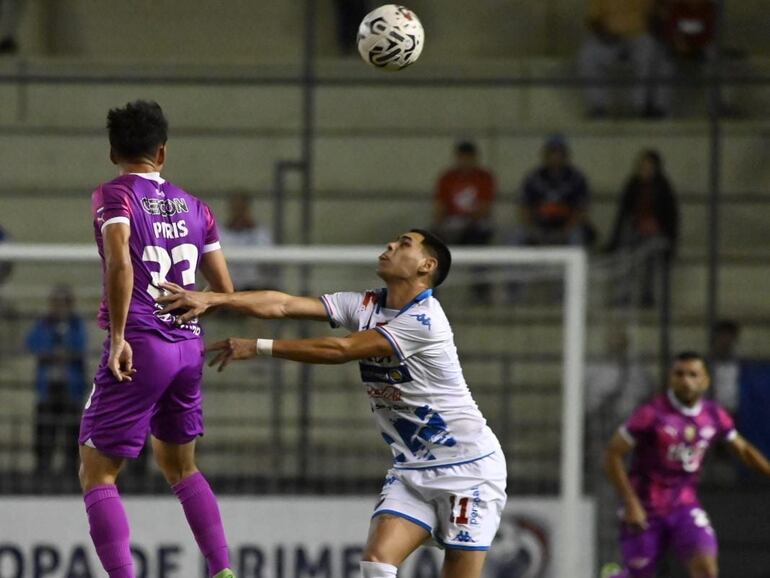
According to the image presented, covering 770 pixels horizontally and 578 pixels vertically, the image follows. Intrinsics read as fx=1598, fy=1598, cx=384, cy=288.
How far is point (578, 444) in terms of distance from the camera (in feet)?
33.9

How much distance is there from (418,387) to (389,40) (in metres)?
1.69

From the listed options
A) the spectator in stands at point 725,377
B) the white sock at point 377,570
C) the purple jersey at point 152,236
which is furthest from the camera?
the spectator in stands at point 725,377

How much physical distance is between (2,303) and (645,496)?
467 cm

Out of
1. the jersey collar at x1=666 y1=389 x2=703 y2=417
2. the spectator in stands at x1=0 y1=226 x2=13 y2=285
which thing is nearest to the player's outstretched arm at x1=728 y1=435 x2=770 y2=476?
the jersey collar at x1=666 y1=389 x2=703 y2=417

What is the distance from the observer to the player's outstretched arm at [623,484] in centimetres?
980

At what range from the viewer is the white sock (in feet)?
21.6

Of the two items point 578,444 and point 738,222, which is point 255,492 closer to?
point 578,444

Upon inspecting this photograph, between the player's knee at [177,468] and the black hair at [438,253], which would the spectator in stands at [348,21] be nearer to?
the black hair at [438,253]

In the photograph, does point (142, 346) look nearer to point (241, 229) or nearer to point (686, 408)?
point (686, 408)

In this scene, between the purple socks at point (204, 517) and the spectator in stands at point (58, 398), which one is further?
the spectator in stands at point (58, 398)

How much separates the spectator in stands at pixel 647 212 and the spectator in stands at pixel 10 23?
584 centimetres

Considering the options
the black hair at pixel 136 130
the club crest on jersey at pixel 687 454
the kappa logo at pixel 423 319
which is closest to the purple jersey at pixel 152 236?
the black hair at pixel 136 130

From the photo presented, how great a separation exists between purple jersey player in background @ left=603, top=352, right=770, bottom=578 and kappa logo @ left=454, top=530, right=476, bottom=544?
3.32m

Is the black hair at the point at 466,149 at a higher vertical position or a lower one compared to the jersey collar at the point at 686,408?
higher
